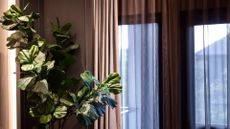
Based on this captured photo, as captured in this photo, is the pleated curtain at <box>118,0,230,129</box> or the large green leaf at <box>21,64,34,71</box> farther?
the pleated curtain at <box>118,0,230,129</box>

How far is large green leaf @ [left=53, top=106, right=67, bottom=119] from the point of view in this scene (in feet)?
8.75

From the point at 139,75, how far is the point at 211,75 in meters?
0.73

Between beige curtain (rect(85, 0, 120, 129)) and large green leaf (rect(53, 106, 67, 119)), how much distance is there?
50 centimetres

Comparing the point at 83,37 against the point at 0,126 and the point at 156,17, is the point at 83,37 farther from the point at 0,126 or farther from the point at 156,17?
the point at 0,126

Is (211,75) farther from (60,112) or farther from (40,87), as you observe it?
(40,87)

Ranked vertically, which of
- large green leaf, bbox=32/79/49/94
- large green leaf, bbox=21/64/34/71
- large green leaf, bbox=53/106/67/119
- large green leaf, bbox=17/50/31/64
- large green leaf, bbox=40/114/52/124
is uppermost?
large green leaf, bbox=17/50/31/64

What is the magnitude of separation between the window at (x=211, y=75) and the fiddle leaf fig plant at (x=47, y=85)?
0.82 m

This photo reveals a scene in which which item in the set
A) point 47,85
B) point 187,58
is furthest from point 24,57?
point 187,58

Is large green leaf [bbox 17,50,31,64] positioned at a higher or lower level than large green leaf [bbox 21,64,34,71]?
higher

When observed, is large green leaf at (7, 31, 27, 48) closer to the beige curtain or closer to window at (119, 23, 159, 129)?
the beige curtain

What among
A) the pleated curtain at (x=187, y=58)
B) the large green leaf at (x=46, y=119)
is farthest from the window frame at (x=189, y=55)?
the large green leaf at (x=46, y=119)

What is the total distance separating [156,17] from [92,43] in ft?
2.42

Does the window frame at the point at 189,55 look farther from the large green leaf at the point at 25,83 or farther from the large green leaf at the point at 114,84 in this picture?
the large green leaf at the point at 25,83

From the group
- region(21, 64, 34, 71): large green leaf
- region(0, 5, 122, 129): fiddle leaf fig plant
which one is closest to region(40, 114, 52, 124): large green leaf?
region(0, 5, 122, 129): fiddle leaf fig plant
